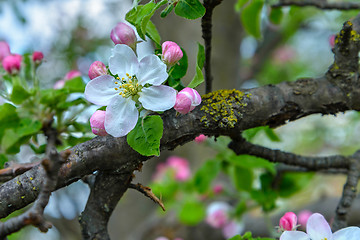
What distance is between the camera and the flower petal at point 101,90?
602 millimetres

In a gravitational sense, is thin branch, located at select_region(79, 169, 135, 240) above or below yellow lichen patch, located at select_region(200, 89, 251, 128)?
below

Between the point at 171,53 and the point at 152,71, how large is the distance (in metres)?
0.05

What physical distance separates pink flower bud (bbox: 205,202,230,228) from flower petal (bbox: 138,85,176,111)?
3.91 ft

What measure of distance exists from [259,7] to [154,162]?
1419 mm

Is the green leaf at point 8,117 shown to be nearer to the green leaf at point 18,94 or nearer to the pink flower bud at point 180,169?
the green leaf at point 18,94

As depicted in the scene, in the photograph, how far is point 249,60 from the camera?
293 centimetres

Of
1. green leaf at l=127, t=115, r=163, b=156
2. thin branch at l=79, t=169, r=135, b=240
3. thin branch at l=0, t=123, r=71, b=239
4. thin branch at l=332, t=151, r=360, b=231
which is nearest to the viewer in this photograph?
thin branch at l=0, t=123, r=71, b=239

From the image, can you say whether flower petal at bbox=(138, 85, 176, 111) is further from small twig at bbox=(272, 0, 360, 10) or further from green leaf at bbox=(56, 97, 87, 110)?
small twig at bbox=(272, 0, 360, 10)

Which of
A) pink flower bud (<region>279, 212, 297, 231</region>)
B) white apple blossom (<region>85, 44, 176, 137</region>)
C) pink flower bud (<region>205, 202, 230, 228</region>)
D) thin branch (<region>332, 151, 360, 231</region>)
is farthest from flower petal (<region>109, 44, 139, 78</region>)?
pink flower bud (<region>205, 202, 230, 228</region>)

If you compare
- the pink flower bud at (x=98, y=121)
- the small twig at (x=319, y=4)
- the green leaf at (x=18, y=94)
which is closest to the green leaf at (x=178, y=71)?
the pink flower bud at (x=98, y=121)

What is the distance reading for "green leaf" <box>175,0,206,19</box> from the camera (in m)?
0.60

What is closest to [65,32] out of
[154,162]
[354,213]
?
[154,162]

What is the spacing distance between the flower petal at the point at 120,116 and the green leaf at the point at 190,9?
0.16m

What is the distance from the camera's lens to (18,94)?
874mm
